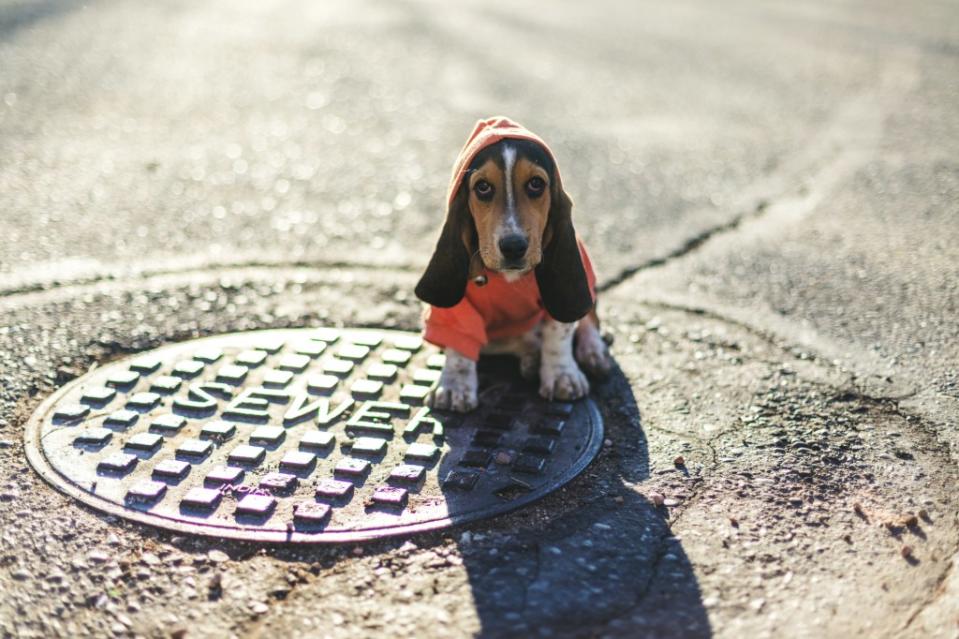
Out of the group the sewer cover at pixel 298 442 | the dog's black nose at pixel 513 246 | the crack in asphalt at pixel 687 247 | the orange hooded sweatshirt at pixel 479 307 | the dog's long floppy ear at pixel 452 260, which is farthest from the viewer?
the crack in asphalt at pixel 687 247

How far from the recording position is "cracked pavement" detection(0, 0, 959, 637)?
2883 millimetres

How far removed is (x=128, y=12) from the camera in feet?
38.4

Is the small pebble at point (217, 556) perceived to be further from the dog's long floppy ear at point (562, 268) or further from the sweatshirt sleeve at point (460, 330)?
the dog's long floppy ear at point (562, 268)

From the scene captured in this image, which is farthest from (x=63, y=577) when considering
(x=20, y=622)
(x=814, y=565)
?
(x=814, y=565)

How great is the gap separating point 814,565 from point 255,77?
A: 760 cm

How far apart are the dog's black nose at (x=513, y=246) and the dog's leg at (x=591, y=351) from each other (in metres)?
0.70

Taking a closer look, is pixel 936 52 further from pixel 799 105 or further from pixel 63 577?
pixel 63 577

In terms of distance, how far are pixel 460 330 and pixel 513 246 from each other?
1.54 feet

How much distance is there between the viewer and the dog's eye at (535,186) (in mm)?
3711

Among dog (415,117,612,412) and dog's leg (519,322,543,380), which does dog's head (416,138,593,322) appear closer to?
dog (415,117,612,412)

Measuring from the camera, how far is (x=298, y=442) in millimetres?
3600

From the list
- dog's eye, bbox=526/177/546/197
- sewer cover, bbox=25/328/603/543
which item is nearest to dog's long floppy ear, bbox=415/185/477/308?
dog's eye, bbox=526/177/546/197

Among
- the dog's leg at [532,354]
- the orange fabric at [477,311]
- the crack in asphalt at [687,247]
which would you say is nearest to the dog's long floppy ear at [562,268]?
the orange fabric at [477,311]

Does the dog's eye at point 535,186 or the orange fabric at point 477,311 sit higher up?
the dog's eye at point 535,186
